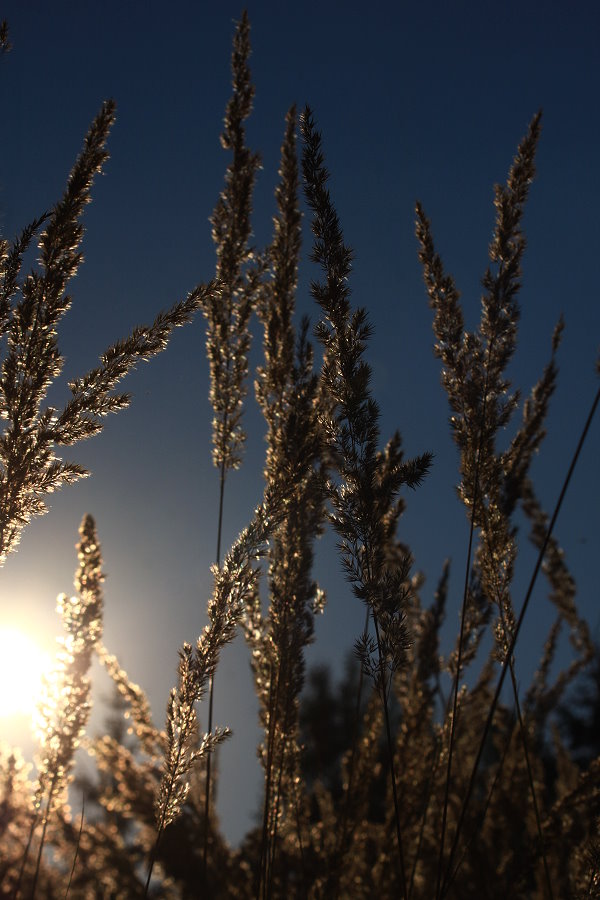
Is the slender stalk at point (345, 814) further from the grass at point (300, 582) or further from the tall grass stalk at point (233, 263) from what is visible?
the tall grass stalk at point (233, 263)

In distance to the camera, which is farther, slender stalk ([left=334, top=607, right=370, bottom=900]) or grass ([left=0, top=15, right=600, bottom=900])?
slender stalk ([left=334, top=607, right=370, bottom=900])

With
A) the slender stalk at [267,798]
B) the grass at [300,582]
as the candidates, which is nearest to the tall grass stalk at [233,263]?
the grass at [300,582]

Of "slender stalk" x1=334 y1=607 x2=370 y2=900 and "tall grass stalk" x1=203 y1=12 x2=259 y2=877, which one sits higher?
"tall grass stalk" x1=203 y1=12 x2=259 y2=877

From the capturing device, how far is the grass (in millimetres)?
1616

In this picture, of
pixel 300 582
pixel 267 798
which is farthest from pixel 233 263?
pixel 267 798

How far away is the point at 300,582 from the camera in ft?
6.96

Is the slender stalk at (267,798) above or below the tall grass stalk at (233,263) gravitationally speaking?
below

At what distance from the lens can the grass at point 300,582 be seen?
162 centimetres

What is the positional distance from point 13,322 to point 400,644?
1119mm

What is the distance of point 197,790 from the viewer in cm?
366

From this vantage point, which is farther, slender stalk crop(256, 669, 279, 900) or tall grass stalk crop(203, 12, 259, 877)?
tall grass stalk crop(203, 12, 259, 877)

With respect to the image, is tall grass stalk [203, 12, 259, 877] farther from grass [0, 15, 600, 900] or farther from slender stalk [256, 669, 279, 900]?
slender stalk [256, 669, 279, 900]

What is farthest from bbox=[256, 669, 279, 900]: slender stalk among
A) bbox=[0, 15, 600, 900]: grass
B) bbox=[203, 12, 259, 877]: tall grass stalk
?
bbox=[203, 12, 259, 877]: tall grass stalk

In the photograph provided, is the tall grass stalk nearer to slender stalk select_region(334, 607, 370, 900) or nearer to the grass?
the grass
